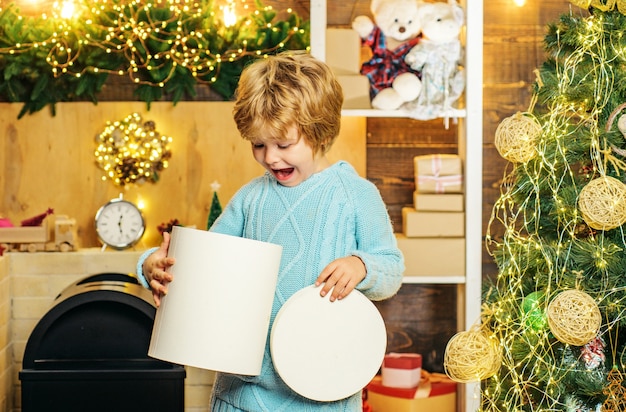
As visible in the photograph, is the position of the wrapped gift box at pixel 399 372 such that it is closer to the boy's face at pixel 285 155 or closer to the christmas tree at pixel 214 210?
the christmas tree at pixel 214 210

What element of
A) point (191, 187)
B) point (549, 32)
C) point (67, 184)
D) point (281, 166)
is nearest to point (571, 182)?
point (549, 32)

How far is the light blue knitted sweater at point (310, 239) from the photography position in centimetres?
171

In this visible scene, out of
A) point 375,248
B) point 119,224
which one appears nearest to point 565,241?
point 375,248

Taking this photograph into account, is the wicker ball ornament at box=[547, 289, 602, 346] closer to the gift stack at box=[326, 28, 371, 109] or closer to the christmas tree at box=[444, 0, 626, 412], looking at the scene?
the christmas tree at box=[444, 0, 626, 412]

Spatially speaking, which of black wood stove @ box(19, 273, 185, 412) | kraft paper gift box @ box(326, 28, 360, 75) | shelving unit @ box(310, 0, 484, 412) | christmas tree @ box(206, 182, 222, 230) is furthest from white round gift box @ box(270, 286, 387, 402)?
christmas tree @ box(206, 182, 222, 230)

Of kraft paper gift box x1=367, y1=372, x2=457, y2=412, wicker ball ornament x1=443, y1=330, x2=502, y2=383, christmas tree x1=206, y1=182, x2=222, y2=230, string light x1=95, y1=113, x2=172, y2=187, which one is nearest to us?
wicker ball ornament x1=443, y1=330, x2=502, y2=383

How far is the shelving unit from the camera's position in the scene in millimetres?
3074

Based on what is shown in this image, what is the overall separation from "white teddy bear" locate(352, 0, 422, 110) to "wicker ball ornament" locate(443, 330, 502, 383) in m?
1.02

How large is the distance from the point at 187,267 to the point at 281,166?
0.27m

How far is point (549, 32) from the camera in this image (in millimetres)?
2381

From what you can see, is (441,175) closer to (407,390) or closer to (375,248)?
(407,390)

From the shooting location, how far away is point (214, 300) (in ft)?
5.07

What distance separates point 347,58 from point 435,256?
2.42 feet

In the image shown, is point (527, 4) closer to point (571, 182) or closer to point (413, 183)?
point (413, 183)
